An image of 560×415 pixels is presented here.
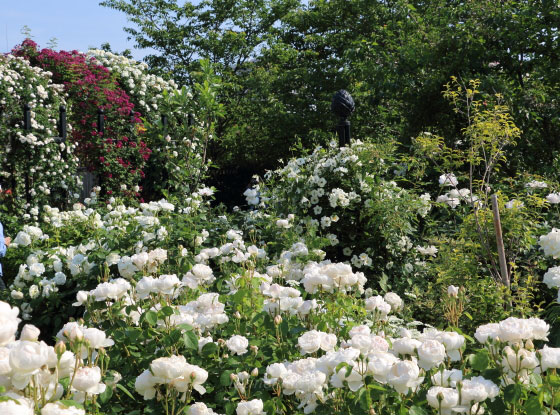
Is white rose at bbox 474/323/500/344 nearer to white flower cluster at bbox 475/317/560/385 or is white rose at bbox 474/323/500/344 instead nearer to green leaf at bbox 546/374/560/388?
white flower cluster at bbox 475/317/560/385

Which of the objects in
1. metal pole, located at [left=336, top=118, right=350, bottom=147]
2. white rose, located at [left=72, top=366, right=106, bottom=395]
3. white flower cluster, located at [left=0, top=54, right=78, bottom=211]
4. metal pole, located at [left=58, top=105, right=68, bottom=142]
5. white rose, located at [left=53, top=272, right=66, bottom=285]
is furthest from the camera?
metal pole, located at [left=58, top=105, right=68, bottom=142]

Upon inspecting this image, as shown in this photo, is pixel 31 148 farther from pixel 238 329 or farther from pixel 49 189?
pixel 238 329

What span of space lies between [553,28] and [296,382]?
6241mm

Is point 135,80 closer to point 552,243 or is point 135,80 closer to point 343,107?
point 343,107

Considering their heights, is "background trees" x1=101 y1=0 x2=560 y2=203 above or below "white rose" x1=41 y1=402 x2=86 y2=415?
above

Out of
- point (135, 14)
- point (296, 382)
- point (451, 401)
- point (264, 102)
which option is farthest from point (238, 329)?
point (135, 14)

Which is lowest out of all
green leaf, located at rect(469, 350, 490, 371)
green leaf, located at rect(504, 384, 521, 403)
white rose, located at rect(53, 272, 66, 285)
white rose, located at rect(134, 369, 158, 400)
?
white rose, located at rect(53, 272, 66, 285)

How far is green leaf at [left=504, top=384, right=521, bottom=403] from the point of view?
1.36 m

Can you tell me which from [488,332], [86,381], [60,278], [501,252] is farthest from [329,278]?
[60,278]

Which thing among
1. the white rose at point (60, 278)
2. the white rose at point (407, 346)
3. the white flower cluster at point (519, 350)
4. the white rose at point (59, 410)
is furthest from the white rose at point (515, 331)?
the white rose at point (60, 278)

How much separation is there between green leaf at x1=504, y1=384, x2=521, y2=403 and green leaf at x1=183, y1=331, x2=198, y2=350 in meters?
0.93

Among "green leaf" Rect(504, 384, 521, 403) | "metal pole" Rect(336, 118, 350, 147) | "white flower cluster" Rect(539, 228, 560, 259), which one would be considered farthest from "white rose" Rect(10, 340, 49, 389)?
"metal pole" Rect(336, 118, 350, 147)

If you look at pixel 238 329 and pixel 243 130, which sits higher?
pixel 243 130

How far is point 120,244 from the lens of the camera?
12.6 ft
